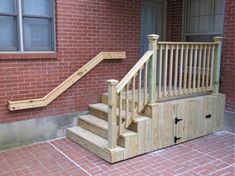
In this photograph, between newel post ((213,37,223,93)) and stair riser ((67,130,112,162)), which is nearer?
stair riser ((67,130,112,162))

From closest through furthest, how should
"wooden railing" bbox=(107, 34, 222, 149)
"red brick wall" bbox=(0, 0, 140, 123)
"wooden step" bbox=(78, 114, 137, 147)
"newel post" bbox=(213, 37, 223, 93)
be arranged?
"wooden railing" bbox=(107, 34, 222, 149) → "wooden step" bbox=(78, 114, 137, 147) → "red brick wall" bbox=(0, 0, 140, 123) → "newel post" bbox=(213, 37, 223, 93)

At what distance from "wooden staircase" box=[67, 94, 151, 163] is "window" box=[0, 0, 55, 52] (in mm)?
1428

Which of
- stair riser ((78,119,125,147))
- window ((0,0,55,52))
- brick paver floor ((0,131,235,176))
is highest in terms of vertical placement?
window ((0,0,55,52))

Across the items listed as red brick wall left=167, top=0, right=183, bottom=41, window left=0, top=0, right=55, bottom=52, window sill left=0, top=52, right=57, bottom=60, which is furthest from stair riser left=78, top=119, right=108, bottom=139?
red brick wall left=167, top=0, right=183, bottom=41

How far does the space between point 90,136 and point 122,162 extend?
2.69ft

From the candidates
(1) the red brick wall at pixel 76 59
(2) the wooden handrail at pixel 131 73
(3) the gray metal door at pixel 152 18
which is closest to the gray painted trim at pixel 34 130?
(1) the red brick wall at pixel 76 59

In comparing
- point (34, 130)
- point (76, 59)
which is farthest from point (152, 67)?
point (34, 130)

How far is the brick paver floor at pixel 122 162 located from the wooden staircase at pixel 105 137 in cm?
9

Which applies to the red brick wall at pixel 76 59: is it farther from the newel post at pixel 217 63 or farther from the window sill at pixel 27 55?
the newel post at pixel 217 63

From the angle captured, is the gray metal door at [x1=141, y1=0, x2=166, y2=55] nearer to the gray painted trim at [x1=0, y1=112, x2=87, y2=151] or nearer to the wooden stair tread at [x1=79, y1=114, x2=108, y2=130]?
the wooden stair tread at [x1=79, y1=114, x2=108, y2=130]

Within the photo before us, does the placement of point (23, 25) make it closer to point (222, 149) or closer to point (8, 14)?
point (8, 14)

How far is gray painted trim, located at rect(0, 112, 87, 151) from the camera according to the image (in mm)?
4328

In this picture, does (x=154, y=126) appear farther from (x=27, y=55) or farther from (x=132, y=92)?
(x=27, y=55)

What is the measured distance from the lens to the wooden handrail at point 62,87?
4.33 m
